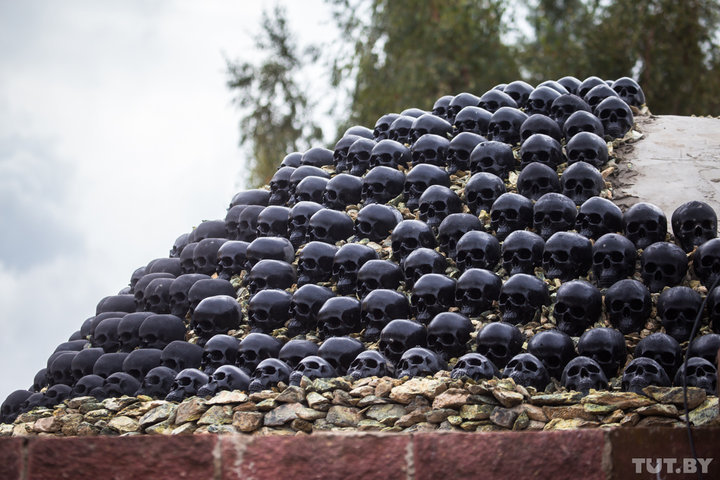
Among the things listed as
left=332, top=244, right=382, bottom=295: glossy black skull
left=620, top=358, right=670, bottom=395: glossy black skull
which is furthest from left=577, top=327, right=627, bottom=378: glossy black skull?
left=332, top=244, right=382, bottom=295: glossy black skull

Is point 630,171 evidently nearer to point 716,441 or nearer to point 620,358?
point 620,358

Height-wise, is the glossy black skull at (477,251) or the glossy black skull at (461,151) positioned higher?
the glossy black skull at (461,151)

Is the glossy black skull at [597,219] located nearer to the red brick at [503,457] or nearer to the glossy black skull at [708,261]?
the glossy black skull at [708,261]

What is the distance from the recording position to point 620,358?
763 cm

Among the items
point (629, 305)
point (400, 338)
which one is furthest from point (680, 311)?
point (400, 338)

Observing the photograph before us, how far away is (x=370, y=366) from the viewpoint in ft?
25.8

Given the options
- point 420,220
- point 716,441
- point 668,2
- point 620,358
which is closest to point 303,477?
point 716,441

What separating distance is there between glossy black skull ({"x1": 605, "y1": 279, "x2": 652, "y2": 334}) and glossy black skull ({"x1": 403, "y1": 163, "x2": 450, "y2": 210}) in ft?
8.36

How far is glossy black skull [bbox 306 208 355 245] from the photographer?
9.85 m

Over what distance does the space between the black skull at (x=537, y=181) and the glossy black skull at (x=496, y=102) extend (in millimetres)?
1892

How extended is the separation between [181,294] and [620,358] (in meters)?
4.53

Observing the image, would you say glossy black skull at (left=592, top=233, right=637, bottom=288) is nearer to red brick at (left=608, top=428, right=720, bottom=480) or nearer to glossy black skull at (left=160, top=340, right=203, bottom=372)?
glossy black skull at (left=160, top=340, right=203, bottom=372)

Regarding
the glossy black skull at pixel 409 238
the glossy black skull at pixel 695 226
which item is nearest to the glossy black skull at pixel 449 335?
the glossy black skull at pixel 409 238

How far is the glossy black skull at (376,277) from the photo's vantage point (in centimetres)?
887
